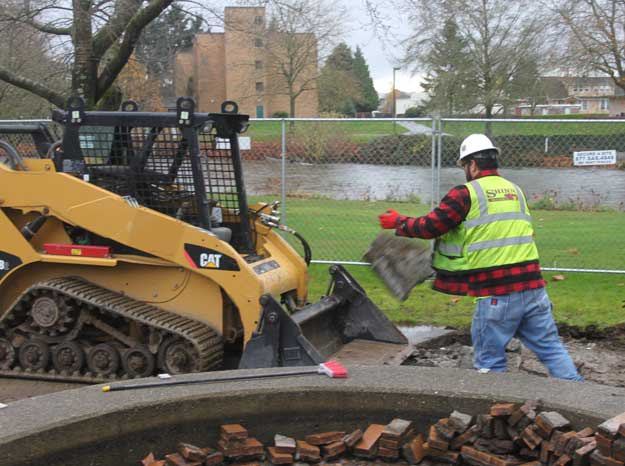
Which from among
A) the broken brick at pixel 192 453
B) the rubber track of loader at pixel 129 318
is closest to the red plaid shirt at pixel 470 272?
the rubber track of loader at pixel 129 318

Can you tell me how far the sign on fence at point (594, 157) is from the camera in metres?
10.1

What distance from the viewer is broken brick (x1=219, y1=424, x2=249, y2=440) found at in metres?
4.25

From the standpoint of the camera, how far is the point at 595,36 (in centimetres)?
1900

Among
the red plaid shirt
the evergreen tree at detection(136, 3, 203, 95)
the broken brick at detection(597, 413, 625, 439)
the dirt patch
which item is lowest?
the dirt patch

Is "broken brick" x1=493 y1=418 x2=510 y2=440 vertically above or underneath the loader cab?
underneath

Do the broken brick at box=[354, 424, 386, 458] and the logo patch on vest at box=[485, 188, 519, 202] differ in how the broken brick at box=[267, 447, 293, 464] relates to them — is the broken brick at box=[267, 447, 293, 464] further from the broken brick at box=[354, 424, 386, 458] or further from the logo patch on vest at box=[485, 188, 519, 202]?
the logo patch on vest at box=[485, 188, 519, 202]

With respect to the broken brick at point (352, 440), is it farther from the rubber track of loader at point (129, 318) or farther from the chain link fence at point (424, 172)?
the chain link fence at point (424, 172)

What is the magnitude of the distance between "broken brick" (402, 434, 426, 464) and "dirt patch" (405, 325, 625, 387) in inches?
Result: 112

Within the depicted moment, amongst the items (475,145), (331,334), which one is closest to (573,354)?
(331,334)

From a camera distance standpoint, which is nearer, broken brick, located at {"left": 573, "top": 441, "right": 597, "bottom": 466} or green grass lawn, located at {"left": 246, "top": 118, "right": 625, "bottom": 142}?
broken brick, located at {"left": 573, "top": 441, "right": 597, "bottom": 466}

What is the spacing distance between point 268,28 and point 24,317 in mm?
9072

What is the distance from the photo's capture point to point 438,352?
7812mm

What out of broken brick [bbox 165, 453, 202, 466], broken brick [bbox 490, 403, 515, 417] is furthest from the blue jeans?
broken brick [bbox 165, 453, 202, 466]

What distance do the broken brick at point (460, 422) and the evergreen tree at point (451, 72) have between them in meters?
21.9
